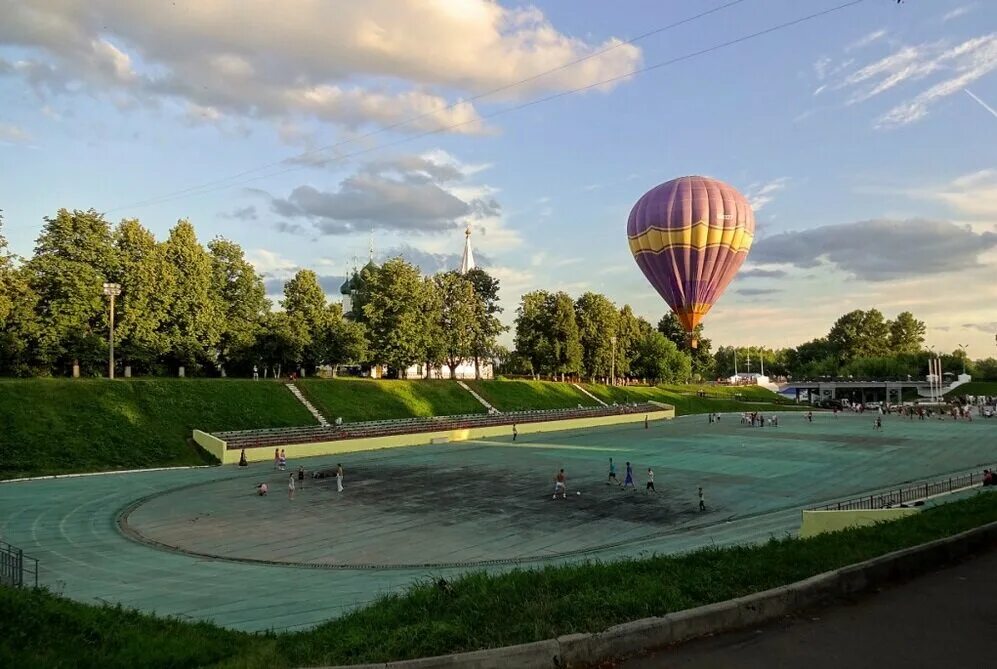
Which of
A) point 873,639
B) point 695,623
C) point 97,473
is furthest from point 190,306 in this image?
point 873,639

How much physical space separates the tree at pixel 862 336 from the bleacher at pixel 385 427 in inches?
4214

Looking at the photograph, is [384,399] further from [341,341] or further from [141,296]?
[141,296]

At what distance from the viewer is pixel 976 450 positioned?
47.1 metres

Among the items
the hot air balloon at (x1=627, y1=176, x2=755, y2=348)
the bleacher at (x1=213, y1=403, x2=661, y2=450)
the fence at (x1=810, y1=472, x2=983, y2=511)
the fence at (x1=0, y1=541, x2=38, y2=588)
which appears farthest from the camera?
the hot air balloon at (x1=627, y1=176, x2=755, y2=348)

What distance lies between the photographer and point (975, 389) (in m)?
118

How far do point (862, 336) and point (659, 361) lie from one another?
213 feet

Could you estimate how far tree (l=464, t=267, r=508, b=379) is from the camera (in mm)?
89481

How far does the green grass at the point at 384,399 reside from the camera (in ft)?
192

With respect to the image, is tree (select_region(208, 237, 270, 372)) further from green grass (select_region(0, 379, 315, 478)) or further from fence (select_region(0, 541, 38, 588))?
fence (select_region(0, 541, 38, 588))

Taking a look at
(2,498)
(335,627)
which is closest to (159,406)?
(2,498)

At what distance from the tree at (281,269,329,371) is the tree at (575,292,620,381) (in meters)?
47.7

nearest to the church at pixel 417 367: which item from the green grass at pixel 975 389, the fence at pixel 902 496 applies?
the fence at pixel 902 496

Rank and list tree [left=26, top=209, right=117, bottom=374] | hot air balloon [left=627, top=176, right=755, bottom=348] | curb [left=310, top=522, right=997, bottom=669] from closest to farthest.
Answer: curb [left=310, top=522, right=997, bottom=669]
tree [left=26, top=209, right=117, bottom=374]
hot air balloon [left=627, top=176, right=755, bottom=348]

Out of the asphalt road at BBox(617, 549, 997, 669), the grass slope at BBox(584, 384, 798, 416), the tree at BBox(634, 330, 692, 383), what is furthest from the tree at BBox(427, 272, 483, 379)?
the asphalt road at BBox(617, 549, 997, 669)
